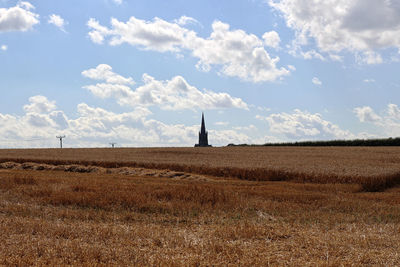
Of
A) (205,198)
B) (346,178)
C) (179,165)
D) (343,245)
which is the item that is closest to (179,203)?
(205,198)

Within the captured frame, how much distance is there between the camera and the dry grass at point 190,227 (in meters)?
7.67

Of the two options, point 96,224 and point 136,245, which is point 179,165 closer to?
point 96,224

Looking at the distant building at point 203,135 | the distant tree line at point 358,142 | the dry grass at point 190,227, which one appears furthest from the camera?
the distant building at point 203,135

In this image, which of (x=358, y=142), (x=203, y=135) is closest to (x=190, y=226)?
(x=358, y=142)

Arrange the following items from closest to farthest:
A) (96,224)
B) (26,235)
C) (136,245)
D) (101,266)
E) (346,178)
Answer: (101,266), (136,245), (26,235), (96,224), (346,178)

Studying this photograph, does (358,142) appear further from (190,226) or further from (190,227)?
(190,227)

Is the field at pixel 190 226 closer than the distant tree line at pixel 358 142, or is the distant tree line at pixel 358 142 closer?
the field at pixel 190 226

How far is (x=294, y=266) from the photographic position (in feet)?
23.6

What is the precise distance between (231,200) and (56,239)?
723 cm

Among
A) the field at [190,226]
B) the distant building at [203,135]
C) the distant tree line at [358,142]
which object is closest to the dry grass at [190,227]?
the field at [190,226]

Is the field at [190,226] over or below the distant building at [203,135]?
below

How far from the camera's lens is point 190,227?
10.8 meters

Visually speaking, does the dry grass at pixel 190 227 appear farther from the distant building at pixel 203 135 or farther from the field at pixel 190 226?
the distant building at pixel 203 135

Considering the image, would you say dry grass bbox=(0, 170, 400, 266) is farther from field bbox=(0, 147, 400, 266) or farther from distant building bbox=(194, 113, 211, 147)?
distant building bbox=(194, 113, 211, 147)
